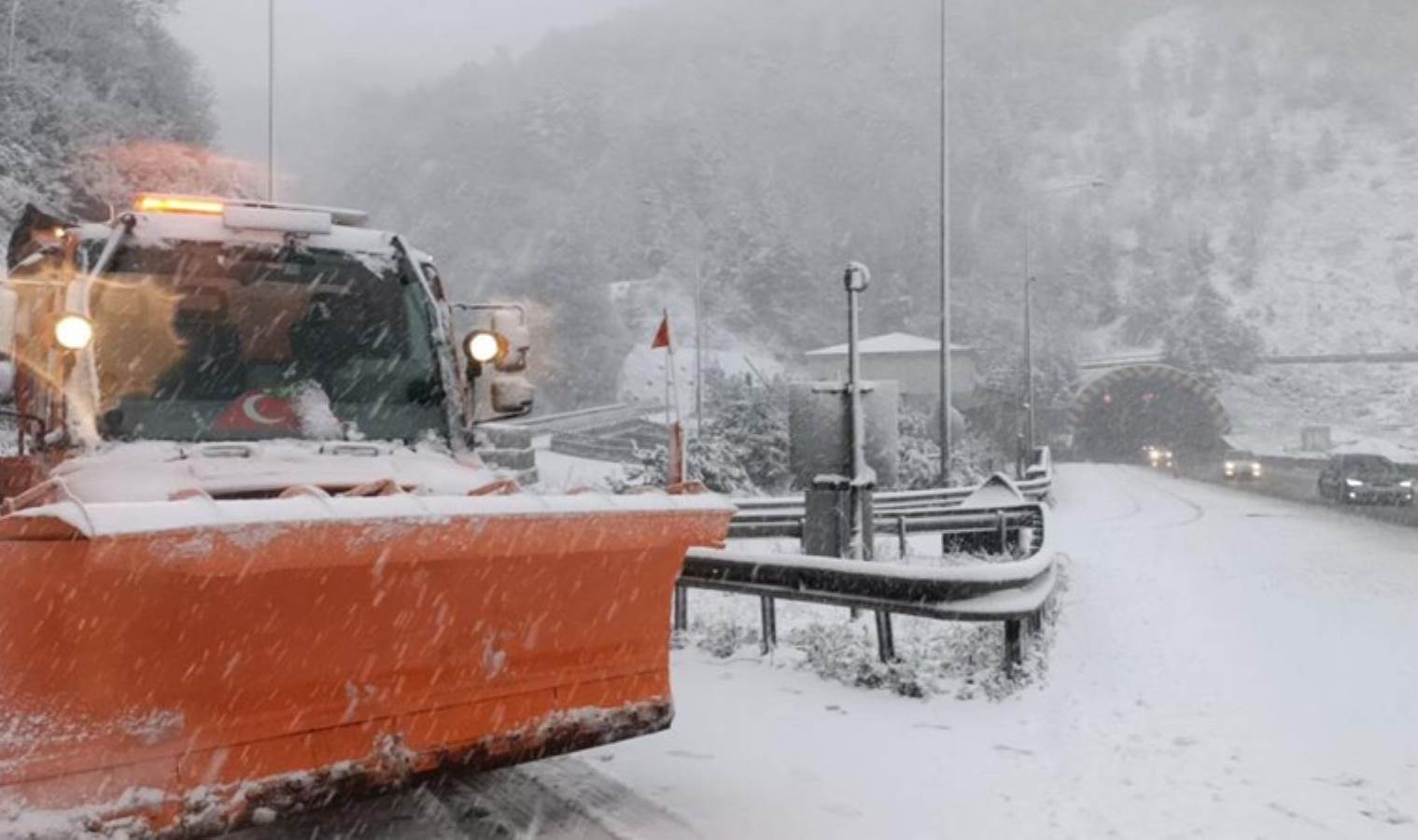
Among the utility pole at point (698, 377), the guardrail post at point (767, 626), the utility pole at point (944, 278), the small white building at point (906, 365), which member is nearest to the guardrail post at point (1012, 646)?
the guardrail post at point (767, 626)

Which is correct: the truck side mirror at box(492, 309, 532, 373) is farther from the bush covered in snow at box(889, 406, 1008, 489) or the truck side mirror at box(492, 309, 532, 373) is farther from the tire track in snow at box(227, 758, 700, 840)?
the bush covered in snow at box(889, 406, 1008, 489)

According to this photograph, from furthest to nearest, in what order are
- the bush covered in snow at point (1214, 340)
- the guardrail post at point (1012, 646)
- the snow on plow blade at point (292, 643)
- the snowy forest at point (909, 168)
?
the snowy forest at point (909, 168) < the bush covered in snow at point (1214, 340) < the guardrail post at point (1012, 646) < the snow on plow blade at point (292, 643)

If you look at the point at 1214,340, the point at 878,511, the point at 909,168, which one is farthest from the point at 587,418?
the point at 909,168

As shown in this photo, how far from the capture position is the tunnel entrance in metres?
68.4

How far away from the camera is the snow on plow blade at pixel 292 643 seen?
144 inches

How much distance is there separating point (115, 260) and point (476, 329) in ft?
5.89

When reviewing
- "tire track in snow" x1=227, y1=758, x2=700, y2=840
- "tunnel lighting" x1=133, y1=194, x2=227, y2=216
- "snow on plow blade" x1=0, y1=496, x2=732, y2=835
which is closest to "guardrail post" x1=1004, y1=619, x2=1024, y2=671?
"tire track in snow" x1=227, y1=758, x2=700, y2=840

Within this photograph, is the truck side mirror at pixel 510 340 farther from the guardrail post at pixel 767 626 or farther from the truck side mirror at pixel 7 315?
the guardrail post at pixel 767 626

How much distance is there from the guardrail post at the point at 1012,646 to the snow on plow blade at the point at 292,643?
10.8 feet

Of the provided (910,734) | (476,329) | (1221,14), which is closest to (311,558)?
(476,329)

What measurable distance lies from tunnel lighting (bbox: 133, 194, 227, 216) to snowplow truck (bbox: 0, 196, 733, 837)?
0.05ft

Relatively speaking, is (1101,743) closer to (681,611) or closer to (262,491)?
(681,611)

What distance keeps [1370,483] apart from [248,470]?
30.0 meters

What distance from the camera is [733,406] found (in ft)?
91.7
